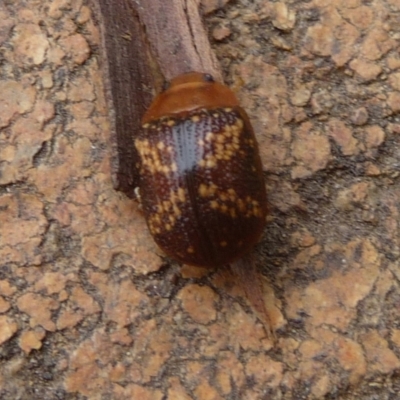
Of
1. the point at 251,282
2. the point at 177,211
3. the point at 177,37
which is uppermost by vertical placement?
the point at 177,37

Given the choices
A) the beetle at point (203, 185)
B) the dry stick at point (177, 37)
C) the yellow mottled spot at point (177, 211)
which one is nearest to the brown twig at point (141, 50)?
the dry stick at point (177, 37)

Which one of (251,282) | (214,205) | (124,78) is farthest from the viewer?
(124,78)

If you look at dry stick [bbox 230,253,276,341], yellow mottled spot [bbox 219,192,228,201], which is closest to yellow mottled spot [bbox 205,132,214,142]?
yellow mottled spot [bbox 219,192,228,201]

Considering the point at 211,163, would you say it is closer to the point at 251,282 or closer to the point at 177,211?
the point at 177,211

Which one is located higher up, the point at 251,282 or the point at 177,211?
the point at 177,211

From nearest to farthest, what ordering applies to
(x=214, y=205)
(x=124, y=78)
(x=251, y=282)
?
(x=214, y=205), (x=251, y=282), (x=124, y=78)

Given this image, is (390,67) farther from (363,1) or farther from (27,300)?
(27,300)

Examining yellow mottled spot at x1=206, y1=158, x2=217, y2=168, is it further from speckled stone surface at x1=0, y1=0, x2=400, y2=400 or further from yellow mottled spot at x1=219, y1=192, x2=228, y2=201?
speckled stone surface at x1=0, y1=0, x2=400, y2=400

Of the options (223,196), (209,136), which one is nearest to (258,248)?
(223,196)
